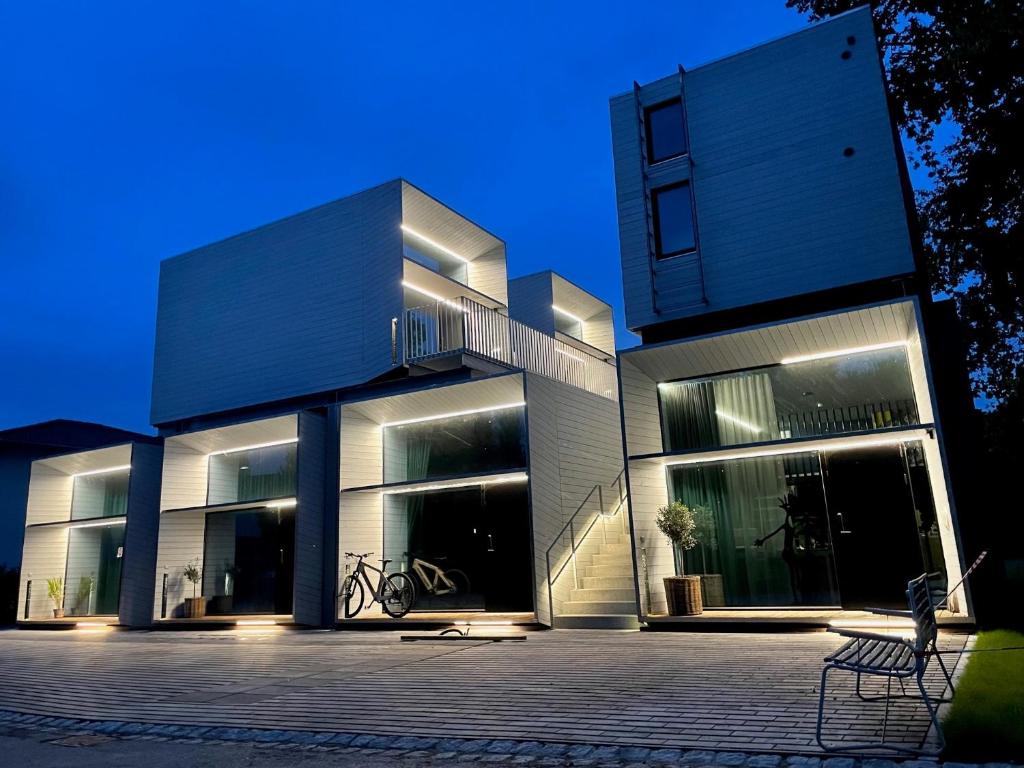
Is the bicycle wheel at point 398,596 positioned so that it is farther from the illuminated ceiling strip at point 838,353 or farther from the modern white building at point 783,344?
the illuminated ceiling strip at point 838,353

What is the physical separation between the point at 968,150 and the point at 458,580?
1482cm

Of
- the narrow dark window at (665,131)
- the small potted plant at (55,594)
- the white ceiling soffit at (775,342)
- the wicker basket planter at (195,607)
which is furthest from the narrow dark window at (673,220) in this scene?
the small potted plant at (55,594)

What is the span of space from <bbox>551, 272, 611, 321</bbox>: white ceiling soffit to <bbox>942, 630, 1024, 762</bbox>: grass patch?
58.7ft

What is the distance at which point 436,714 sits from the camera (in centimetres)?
587

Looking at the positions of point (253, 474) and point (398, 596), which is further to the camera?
point (253, 474)

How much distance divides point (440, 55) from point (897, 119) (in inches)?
7706

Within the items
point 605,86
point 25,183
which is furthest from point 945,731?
point 605,86

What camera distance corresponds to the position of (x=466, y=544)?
1469 cm

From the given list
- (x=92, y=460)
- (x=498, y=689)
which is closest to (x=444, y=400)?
(x=498, y=689)

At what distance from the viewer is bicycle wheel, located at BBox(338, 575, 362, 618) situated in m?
14.9

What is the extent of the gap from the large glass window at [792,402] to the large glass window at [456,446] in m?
2.90

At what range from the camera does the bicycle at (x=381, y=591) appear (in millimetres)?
14781

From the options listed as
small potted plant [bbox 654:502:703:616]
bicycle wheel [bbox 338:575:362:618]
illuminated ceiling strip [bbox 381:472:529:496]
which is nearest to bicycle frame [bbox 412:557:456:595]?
bicycle wheel [bbox 338:575:362:618]

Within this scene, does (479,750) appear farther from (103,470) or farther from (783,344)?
(103,470)
